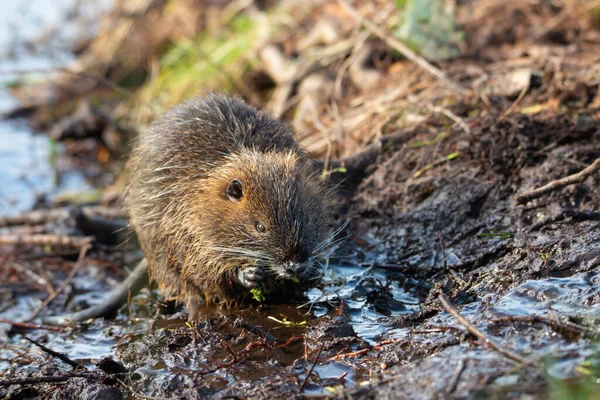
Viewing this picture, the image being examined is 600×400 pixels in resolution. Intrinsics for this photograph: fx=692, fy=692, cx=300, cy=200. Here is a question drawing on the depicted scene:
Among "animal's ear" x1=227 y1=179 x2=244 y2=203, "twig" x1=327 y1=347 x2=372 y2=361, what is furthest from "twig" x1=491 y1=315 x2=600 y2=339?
"animal's ear" x1=227 y1=179 x2=244 y2=203

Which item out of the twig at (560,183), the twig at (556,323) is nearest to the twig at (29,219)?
the twig at (560,183)

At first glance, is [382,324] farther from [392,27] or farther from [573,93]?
[392,27]

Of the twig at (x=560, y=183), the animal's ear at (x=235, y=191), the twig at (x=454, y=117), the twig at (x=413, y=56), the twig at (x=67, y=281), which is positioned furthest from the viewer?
the twig at (x=413, y=56)

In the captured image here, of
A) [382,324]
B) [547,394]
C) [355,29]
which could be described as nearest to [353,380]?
[382,324]

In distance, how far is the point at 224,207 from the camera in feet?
13.2

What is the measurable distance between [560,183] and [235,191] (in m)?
1.85

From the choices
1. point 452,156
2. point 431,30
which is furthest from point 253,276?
point 431,30

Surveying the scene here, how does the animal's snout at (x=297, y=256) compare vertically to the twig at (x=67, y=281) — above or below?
above

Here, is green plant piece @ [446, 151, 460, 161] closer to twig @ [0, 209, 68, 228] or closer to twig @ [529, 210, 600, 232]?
twig @ [529, 210, 600, 232]

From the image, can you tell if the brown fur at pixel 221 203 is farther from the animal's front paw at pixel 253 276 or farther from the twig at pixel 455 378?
the twig at pixel 455 378

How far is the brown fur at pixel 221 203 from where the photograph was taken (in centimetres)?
381

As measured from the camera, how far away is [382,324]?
351 centimetres

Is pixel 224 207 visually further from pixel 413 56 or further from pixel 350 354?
pixel 413 56

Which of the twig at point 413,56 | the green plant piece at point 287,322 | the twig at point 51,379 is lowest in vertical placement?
the green plant piece at point 287,322
